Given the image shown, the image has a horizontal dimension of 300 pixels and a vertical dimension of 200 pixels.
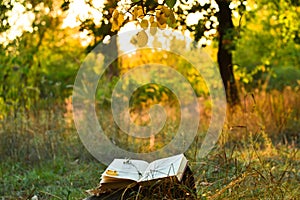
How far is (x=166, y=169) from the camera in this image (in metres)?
2.91

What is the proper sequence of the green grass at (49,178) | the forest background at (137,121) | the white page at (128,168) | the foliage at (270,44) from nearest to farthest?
the white page at (128,168) → the forest background at (137,121) → the green grass at (49,178) → the foliage at (270,44)

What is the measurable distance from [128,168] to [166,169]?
0.25 m

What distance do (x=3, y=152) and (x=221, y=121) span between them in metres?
2.40

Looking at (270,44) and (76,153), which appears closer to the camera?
(76,153)

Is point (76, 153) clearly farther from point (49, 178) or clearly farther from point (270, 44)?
point (270, 44)

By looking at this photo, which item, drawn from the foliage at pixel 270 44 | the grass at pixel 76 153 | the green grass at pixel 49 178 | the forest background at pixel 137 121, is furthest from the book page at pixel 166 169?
the foliage at pixel 270 44

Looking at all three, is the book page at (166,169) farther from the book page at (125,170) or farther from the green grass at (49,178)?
the green grass at (49,178)

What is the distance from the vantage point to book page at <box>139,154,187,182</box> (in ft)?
9.05

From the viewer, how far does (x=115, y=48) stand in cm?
830

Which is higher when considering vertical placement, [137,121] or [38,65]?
[38,65]

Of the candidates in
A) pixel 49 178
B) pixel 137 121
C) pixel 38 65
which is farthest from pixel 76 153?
pixel 38 65

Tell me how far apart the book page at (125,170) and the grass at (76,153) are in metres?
0.39

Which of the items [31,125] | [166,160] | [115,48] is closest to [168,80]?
[115,48]

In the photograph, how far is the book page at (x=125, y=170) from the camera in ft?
9.27
